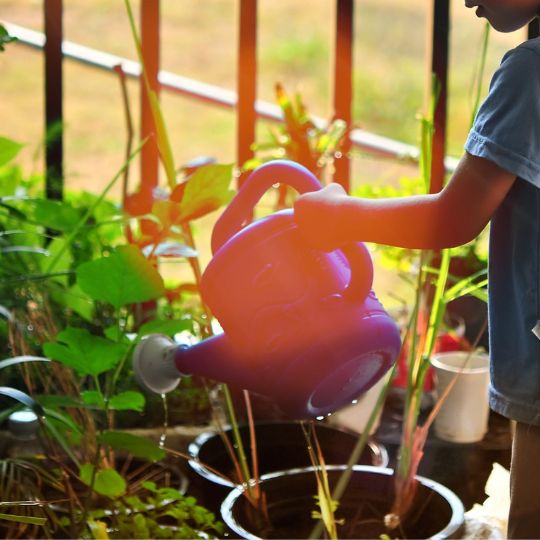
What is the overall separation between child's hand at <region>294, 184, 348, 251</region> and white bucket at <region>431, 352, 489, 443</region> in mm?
868

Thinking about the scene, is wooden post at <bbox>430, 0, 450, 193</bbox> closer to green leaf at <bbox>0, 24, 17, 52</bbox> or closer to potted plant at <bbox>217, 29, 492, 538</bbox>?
potted plant at <bbox>217, 29, 492, 538</bbox>

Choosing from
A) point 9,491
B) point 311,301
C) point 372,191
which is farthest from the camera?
point 372,191

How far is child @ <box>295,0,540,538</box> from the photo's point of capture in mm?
867

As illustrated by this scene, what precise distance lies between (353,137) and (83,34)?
3079mm

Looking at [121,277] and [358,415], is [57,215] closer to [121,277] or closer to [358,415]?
[121,277]

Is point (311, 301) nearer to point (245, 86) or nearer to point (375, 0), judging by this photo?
point (245, 86)

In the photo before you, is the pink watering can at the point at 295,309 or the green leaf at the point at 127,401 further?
the green leaf at the point at 127,401

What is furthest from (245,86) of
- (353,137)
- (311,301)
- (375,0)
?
(375,0)

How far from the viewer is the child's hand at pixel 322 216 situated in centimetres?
95

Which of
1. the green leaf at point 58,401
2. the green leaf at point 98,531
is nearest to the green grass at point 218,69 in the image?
the green leaf at point 58,401

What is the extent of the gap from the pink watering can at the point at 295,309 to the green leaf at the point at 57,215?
23.8 inches

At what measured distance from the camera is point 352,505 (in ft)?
4.60

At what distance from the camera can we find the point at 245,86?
2.14 m

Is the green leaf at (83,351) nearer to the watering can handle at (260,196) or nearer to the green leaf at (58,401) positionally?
the green leaf at (58,401)
